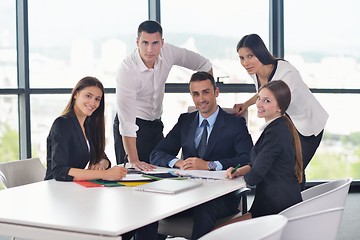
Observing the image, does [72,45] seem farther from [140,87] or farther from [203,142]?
[203,142]

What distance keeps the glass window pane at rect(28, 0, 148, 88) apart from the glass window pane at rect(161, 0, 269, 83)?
358mm

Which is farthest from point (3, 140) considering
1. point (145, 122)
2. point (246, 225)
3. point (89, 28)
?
point (246, 225)

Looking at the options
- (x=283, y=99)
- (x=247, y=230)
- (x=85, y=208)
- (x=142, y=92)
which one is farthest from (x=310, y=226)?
(x=142, y=92)

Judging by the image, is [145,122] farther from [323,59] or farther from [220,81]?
[323,59]

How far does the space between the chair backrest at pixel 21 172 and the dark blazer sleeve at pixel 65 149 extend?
0.26 m

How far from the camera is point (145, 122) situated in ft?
14.4

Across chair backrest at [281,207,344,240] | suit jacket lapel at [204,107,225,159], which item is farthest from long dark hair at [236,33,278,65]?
chair backrest at [281,207,344,240]

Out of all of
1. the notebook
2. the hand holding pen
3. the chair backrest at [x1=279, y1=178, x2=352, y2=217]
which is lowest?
the chair backrest at [x1=279, y1=178, x2=352, y2=217]

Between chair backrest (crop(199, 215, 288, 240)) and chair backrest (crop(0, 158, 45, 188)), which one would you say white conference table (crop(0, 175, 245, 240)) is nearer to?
chair backrest (crop(199, 215, 288, 240))

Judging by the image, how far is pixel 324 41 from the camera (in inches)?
261

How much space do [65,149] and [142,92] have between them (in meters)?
1.08

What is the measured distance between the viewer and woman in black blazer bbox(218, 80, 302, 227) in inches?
125

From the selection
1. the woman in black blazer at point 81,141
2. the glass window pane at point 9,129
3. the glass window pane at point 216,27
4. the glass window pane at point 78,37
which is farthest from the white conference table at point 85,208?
the glass window pane at point 216,27

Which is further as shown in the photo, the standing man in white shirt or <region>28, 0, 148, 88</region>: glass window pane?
<region>28, 0, 148, 88</region>: glass window pane
